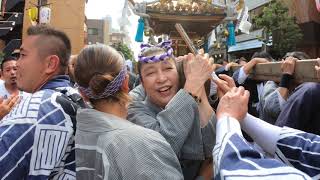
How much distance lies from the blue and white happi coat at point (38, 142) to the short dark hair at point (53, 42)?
0.33 m

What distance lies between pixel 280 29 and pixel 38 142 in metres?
19.0

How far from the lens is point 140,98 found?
2627mm

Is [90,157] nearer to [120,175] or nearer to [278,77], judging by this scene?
[120,175]

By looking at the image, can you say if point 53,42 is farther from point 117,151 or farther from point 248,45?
point 248,45

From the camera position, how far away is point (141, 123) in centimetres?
212

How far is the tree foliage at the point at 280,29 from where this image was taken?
62.3 feet

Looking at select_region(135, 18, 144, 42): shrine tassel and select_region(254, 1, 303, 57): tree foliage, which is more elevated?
select_region(254, 1, 303, 57): tree foliage

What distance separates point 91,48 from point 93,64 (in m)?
0.10

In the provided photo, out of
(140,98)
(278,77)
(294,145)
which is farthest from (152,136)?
(278,77)

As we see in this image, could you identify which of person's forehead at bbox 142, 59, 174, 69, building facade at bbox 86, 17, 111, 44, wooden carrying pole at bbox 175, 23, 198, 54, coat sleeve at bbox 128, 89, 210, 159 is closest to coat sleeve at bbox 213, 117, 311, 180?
coat sleeve at bbox 128, 89, 210, 159

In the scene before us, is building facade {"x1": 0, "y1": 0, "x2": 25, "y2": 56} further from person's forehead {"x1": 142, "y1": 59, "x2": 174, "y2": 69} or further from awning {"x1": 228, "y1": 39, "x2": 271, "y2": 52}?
person's forehead {"x1": 142, "y1": 59, "x2": 174, "y2": 69}

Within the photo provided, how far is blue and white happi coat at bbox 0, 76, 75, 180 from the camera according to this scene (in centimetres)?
184

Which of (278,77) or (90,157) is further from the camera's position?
(278,77)

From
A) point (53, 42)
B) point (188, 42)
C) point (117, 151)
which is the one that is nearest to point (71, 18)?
point (53, 42)
